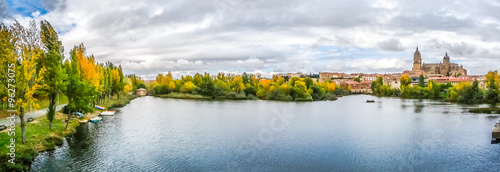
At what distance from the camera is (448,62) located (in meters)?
164

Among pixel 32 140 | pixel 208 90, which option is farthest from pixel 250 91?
pixel 32 140

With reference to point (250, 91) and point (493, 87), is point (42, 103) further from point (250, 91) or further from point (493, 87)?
point (493, 87)

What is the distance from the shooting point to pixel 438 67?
16538 cm

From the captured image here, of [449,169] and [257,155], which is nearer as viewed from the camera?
[449,169]

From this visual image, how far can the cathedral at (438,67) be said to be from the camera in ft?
521

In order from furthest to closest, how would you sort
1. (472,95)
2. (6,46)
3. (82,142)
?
(472,95)
(82,142)
(6,46)

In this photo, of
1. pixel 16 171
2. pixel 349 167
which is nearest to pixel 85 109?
pixel 16 171

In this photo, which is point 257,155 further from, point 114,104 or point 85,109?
point 114,104

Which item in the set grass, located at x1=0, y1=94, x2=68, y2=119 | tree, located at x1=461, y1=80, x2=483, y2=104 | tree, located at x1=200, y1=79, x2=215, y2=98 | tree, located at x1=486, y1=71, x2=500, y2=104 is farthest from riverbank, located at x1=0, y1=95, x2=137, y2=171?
tree, located at x1=461, y1=80, x2=483, y2=104

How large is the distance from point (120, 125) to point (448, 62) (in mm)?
175845

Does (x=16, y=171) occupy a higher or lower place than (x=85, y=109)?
lower

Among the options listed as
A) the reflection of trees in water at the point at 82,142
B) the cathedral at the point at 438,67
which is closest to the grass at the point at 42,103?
the reflection of trees in water at the point at 82,142

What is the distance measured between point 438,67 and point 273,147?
571ft

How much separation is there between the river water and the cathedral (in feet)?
485
